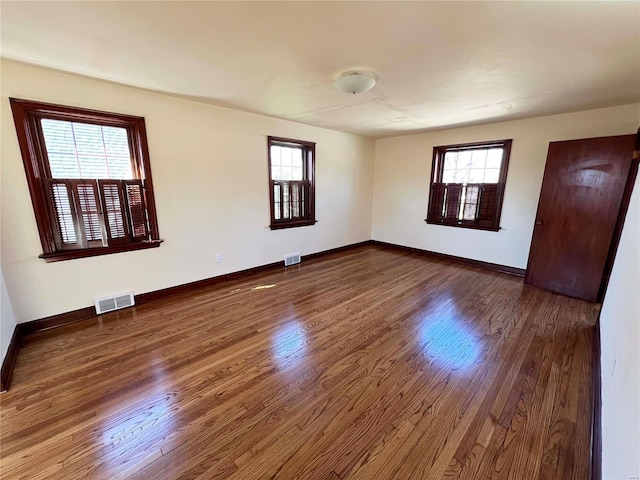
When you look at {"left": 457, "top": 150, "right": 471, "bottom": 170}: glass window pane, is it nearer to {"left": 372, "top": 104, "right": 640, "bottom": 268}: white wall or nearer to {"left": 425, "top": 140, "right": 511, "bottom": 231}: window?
{"left": 425, "top": 140, "right": 511, "bottom": 231}: window

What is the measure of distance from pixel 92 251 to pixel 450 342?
11.7 ft

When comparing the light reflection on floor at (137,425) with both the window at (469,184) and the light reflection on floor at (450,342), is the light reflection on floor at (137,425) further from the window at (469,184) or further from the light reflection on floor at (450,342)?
the window at (469,184)

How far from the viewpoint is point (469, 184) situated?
4.43 m

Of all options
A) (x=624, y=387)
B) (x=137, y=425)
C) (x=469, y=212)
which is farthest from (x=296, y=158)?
(x=624, y=387)

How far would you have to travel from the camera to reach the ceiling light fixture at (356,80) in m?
2.23

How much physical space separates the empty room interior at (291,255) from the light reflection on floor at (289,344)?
3 cm

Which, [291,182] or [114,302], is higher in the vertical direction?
[291,182]

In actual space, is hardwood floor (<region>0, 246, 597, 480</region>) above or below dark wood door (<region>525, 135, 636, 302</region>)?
below

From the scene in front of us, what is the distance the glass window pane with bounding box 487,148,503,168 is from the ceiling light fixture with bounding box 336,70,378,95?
2.85 metres

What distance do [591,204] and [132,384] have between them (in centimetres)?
488

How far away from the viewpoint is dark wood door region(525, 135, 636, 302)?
2906 millimetres

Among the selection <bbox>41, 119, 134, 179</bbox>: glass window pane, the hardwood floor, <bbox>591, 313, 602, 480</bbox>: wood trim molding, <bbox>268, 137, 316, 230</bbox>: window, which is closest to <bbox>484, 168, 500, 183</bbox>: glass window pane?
the hardwood floor

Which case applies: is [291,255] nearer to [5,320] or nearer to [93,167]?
[93,167]

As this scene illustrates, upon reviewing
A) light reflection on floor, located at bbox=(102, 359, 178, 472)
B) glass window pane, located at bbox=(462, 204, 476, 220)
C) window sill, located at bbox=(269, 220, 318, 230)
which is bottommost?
light reflection on floor, located at bbox=(102, 359, 178, 472)
